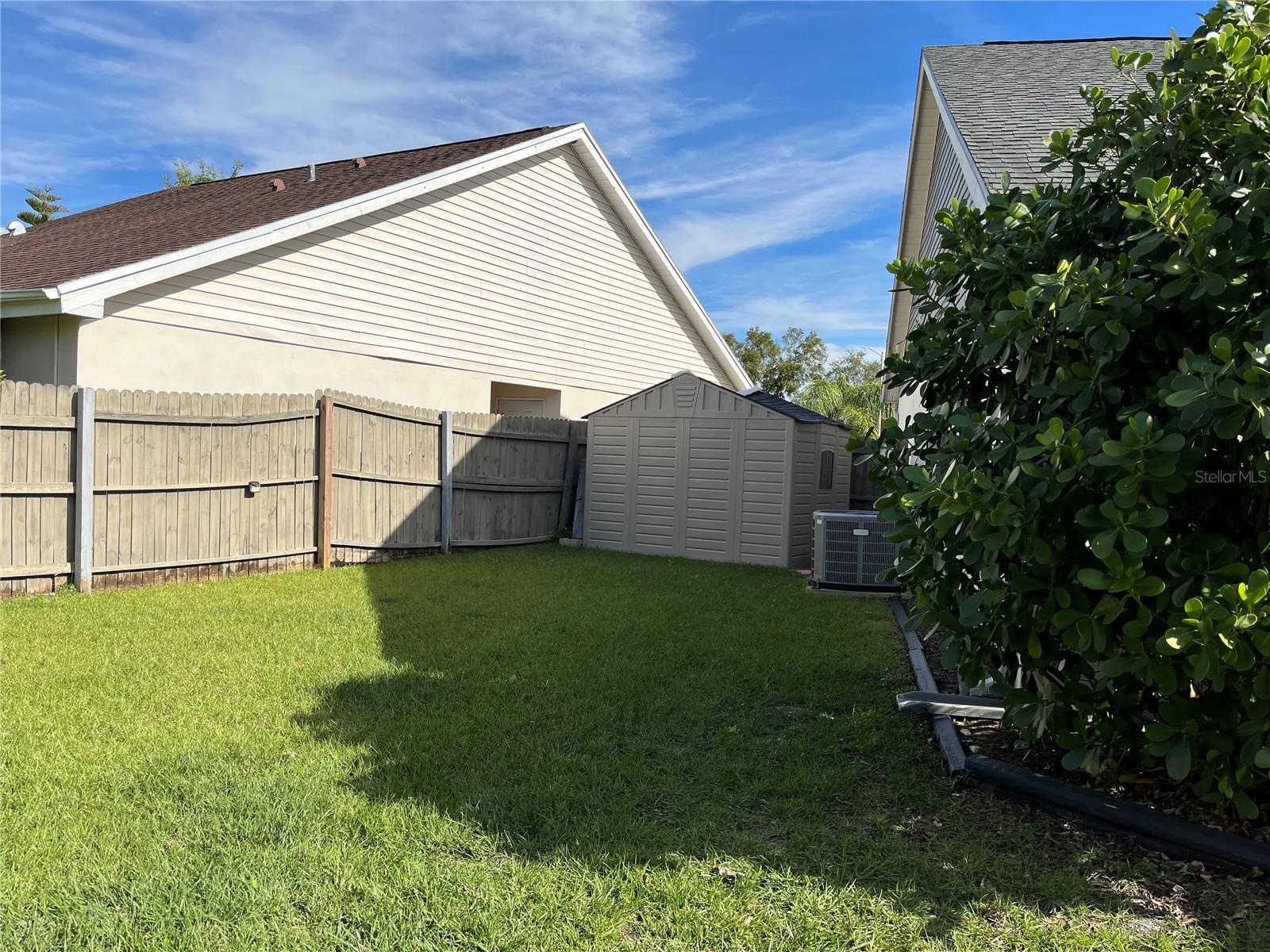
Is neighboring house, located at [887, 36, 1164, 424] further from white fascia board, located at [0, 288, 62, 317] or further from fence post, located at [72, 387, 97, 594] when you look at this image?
white fascia board, located at [0, 288, 62, 317]

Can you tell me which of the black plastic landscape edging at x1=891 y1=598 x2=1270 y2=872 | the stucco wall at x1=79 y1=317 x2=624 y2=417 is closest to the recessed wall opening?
the stucco wall at x1=79 y1=317 x2=624 y2=417

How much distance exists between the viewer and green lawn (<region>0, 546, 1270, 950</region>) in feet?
8.29

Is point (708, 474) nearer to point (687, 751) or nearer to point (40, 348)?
point (687, 751)

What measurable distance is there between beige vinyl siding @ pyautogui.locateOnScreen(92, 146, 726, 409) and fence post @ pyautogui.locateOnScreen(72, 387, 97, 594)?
72.3 inches

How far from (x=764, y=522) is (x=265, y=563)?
636 cm

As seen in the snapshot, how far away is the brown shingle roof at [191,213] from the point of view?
10.3 metres

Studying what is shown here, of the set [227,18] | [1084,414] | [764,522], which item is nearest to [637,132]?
[227,18]

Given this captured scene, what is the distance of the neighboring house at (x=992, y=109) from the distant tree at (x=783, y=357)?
93.5ft

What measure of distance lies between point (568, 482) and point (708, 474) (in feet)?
8.60

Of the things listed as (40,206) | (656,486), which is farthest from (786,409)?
(40,206)

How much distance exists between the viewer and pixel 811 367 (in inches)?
1619

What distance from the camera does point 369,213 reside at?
11.9m

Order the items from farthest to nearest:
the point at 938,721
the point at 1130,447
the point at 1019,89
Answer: the point at 1019,89 → the point at 938,721 → the point at 1130,447

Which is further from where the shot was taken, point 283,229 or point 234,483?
point 283,229
